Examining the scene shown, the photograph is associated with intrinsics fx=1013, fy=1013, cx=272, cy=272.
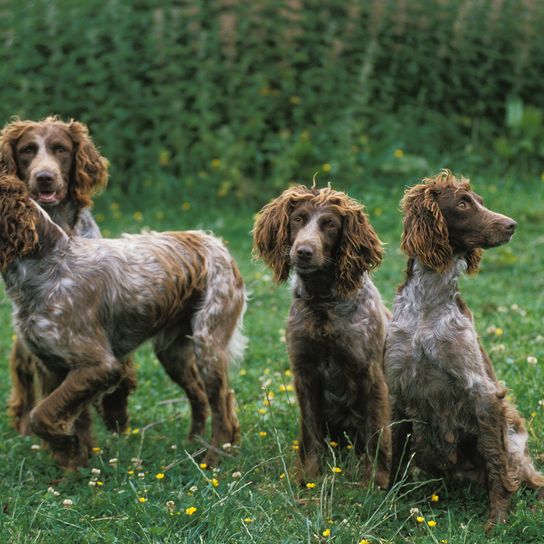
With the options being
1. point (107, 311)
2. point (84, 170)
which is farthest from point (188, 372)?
point (84, 170)

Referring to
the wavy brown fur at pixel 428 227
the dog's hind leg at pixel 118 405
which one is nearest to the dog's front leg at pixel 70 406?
the dog's hind leg at pixel 118 405

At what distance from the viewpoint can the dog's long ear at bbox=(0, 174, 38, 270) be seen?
16.4 feet

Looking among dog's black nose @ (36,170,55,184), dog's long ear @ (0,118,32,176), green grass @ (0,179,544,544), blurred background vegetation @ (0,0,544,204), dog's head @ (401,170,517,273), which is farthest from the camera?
blurred background vegetation @ (0,0,544,204)

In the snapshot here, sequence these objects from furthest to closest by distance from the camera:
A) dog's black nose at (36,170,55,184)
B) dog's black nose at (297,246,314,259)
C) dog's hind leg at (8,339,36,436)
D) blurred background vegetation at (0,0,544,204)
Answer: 1. blurred background vegetation at (0,0,544,204)
2. dog's hind leg at (8,339,36,436)
3. dog's black nose at (36,170,55,184)
4. dog's black nose at (297,246,314,259)

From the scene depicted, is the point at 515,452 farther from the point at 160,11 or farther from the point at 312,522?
the point at 160,11

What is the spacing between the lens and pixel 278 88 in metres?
11.4

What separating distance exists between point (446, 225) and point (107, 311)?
1.95 meters

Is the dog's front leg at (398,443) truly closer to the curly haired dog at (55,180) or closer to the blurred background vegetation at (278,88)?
the curly haired dog at (55,180)

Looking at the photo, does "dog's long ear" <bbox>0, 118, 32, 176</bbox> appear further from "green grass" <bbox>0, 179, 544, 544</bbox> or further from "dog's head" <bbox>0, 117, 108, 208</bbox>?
"green grass" <bbox>0, 179, 544, 544</bbox>

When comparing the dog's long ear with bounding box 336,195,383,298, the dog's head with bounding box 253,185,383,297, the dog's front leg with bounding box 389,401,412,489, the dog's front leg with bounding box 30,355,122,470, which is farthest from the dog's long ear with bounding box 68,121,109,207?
the dog's front leg with bounding box 389,401,412,489

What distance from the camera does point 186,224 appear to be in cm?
1040

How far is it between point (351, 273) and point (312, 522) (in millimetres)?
1249

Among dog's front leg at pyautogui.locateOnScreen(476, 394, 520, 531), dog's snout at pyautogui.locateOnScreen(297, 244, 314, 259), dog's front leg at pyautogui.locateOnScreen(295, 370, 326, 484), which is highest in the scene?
dog's snout at pyautogui.locateOnScreen(297, 244, 314, 259)

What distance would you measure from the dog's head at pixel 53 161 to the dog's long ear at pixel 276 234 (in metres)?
1.41
